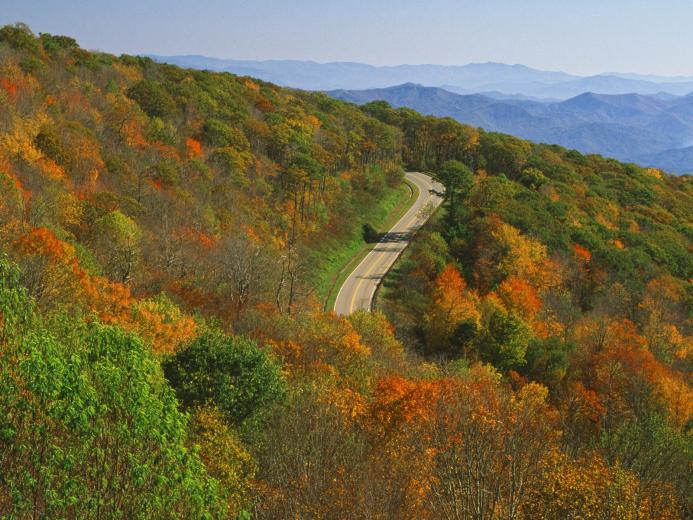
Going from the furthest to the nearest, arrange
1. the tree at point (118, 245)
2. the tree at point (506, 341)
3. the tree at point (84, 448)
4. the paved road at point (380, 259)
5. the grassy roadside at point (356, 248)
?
the grassy roadside at point (356, 248)
the paved road at point (380, 259)
the tree at point (506, 341)
the tree at point (118, 245)
the tree at point (84, 448)

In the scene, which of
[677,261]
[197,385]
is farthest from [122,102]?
[677,261]

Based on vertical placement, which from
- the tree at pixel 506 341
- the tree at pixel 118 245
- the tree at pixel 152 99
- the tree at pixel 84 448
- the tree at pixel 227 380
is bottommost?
the tree at pixel 506 341

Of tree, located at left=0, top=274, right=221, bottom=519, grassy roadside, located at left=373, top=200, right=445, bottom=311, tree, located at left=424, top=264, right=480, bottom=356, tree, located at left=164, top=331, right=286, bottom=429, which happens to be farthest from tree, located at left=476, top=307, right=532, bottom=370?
tree, located at left=0, top=274, right=221, bottom=519

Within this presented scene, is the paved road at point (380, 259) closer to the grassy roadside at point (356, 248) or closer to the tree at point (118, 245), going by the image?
the grassy roadside at point (356, 248)

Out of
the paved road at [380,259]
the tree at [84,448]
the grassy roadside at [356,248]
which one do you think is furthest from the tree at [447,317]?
the tree at [84,448]

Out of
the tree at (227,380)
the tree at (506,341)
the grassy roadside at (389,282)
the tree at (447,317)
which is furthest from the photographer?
the grassy roadside at (389,282)

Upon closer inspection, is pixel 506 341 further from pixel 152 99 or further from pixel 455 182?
pixel 152 99

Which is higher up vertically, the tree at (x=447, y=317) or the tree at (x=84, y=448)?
the tree at (x=84, y=448)

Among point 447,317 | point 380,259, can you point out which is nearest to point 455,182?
point 380,259
